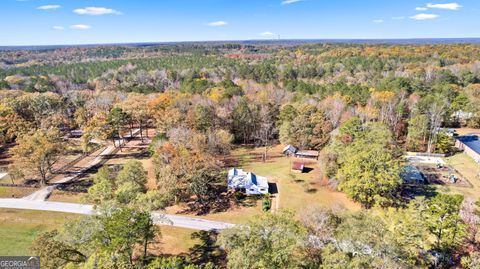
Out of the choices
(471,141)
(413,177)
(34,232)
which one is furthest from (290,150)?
(34,232)

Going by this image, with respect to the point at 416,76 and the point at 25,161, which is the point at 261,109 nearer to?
the point at 25,161

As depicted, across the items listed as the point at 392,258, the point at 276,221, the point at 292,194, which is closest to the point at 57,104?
the point at 292,194

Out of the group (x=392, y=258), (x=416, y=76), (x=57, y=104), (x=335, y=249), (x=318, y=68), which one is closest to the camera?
(x=392, y=258)

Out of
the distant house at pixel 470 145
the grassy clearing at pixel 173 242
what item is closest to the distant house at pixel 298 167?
the grassy clearing at pixel 173 242

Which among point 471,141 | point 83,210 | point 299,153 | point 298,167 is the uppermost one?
point 471,141

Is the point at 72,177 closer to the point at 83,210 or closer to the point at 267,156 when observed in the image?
the point at 83,210

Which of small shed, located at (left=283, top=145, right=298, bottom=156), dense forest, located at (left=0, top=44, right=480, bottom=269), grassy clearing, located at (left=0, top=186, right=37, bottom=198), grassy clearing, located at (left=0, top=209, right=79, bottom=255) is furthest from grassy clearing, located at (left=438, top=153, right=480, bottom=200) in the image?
grassy clearing, located at (left=0, top=186, right=37, bottom=198)
